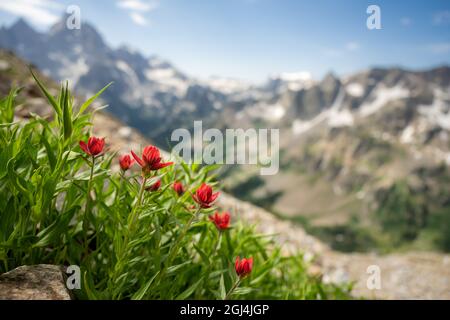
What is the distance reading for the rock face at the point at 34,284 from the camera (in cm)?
209

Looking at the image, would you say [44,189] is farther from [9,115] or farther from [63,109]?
[9,115]

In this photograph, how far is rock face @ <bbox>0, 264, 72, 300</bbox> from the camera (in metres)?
2.09

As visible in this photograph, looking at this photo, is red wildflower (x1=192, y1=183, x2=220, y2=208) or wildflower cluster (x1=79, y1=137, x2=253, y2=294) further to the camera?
red wildflower (x1=192, y1=183, x2=220, y2=208)

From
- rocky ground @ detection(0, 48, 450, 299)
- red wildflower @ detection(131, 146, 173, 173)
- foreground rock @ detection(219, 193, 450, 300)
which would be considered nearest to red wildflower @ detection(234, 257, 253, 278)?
red wildflower @ detection(131, 146, 173, 173)

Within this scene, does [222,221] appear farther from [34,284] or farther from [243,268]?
[34,284]

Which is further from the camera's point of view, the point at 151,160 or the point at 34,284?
the point at 34,284

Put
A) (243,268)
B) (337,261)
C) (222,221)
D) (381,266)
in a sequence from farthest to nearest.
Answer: (381,266) < (337,261) < (222,221) < (243,268)

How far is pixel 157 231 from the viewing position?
2.40 meters

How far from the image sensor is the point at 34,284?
221cm

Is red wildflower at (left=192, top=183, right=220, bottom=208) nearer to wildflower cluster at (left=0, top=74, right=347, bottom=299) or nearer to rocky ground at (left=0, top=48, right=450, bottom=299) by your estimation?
wildflower cluster at (left=0, top=74, right=347, bottom=299)

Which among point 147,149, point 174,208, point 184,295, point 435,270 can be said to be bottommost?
point 435,270

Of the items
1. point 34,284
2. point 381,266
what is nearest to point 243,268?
point 34,284
